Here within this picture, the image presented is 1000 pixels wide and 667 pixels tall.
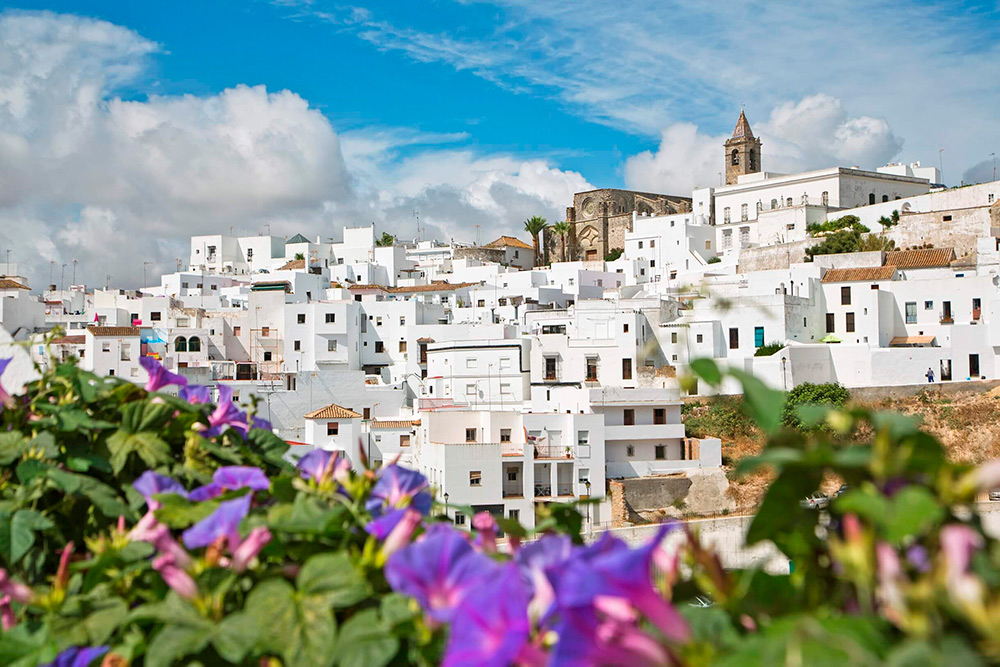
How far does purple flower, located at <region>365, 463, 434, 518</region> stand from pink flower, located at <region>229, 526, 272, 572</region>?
0.97ft

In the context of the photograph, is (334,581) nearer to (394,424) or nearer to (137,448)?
(137,448)

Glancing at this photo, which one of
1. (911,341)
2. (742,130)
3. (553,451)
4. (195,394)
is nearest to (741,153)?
(742,130)

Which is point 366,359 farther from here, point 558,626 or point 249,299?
point 558,626

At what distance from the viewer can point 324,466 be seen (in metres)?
2.25

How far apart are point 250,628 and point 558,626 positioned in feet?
2.00

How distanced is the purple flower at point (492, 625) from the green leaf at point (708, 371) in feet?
1.51

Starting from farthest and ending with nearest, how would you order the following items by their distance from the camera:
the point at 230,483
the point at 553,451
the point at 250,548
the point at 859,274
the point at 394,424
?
the point at 859,274 → the point at 394,424 → the point at 553,451 → the point at 230,483 → the point at 250,548

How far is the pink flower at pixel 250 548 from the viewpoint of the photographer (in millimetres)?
1783

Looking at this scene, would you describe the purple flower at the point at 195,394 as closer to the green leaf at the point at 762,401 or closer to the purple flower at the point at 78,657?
the purple flower at the point at 78,657

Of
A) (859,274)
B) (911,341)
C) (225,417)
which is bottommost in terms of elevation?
(225,417)

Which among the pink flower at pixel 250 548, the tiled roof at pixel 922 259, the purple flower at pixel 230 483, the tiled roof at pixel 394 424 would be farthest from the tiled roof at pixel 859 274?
the pink flower at pixel 250 548

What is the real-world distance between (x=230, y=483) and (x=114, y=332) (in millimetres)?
37876

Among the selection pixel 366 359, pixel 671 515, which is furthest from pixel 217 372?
pixel 671 515

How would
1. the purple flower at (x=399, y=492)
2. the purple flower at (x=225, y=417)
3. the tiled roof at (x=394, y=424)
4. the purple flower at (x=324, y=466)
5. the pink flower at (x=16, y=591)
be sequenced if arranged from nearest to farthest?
the pink flower at (x=16, y=591) → the purple flower at (x=399, y=492) → the purple flower at (x=324, y=466) → the purple flower at (x=225, y=417) → the tiled roof at (x=394, y=424)
